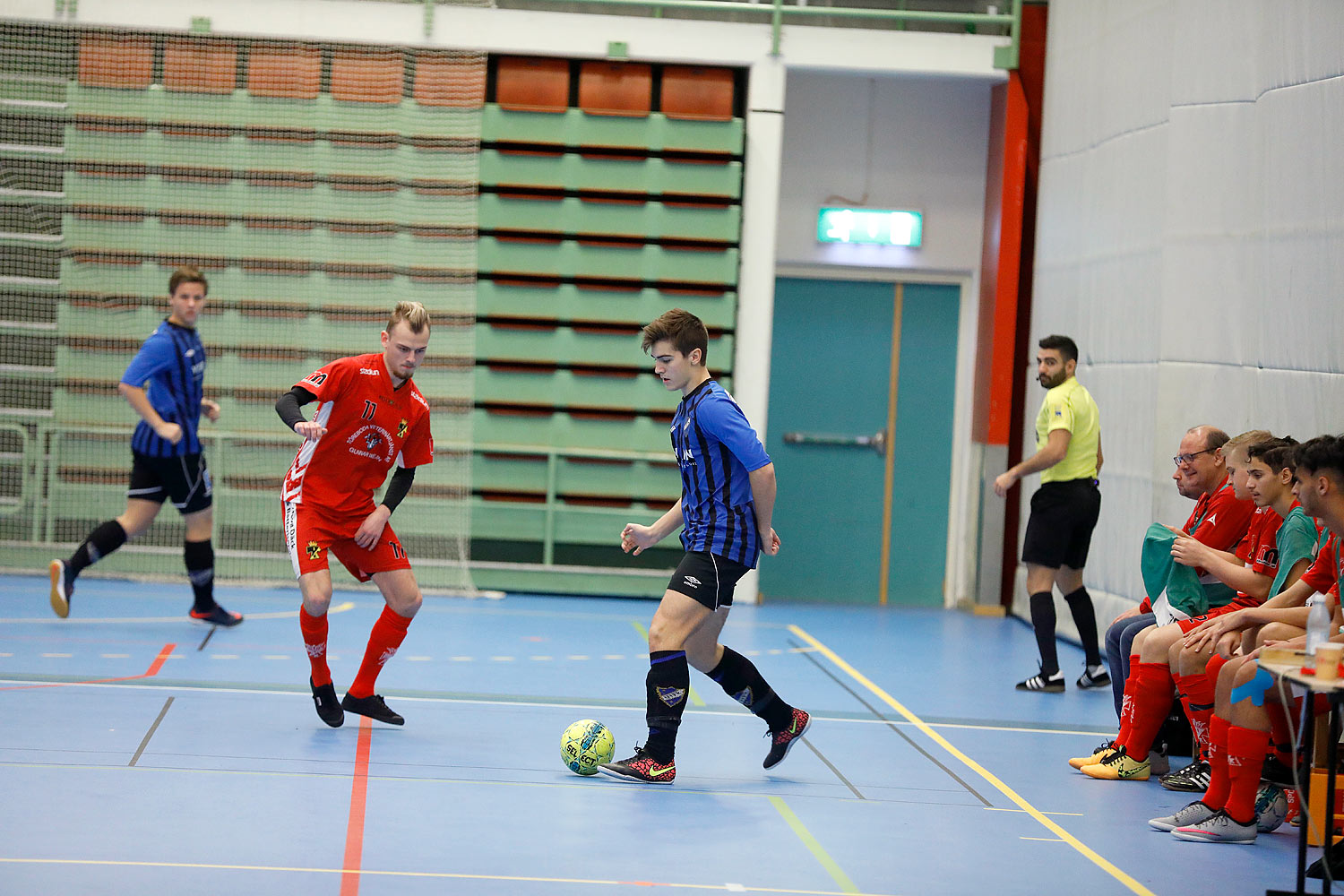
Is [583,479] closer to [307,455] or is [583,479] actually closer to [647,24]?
[647,24]

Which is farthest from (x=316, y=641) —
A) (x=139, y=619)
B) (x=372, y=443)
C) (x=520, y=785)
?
(x=139, y=619)

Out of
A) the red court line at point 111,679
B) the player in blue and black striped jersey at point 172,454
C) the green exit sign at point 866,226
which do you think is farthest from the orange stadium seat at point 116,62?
the green exit sign at point 866,226

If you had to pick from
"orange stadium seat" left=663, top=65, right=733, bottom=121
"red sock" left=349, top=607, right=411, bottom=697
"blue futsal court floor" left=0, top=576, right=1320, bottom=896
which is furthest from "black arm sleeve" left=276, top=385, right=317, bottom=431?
"orange stadium seat" left=663, top=65, right=733, bottom=121

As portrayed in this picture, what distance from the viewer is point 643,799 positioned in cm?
450

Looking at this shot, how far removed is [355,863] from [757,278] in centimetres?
704

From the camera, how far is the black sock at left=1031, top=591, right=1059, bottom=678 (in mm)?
6867

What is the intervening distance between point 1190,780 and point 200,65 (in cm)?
850

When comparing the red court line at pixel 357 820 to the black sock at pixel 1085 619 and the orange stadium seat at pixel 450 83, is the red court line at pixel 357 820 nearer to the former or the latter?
the black sock at pixel 1085 619

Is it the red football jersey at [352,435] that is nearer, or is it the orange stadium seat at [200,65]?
the red football jersey at [352,435]

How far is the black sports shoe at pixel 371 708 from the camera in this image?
526 cm

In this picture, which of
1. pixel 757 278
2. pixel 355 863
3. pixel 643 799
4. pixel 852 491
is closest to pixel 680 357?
pixel 643 799

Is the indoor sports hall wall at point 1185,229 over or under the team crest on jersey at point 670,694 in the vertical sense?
over

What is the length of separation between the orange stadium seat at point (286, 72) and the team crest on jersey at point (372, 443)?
17.8 ft

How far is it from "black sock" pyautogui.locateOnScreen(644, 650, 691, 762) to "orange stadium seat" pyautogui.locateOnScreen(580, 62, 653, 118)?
20.9ft
